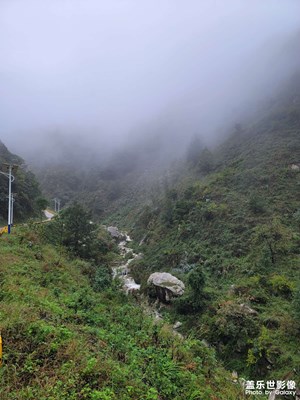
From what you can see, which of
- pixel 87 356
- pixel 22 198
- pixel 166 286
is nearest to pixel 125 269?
pixel 166 286

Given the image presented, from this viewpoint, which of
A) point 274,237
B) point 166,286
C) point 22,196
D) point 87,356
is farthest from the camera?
point 22,196

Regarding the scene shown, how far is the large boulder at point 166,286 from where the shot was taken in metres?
22.9

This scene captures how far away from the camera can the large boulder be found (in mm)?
22891

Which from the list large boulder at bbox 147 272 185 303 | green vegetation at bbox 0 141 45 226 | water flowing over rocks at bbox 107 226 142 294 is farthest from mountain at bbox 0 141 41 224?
large boulder at bbox 147 272 185 303

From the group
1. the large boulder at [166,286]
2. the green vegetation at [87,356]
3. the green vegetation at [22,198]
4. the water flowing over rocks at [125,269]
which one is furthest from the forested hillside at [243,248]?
the green vegetation at [22,198]

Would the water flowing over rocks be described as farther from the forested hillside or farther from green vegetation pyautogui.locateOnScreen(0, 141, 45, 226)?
green vegetation pyautogui.locateOnScreen(0, 141, 45, 226)

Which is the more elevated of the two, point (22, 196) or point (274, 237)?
point (22, 196)

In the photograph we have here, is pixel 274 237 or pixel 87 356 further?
pixel 274 237

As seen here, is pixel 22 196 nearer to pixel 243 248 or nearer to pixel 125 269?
pixel 125 269

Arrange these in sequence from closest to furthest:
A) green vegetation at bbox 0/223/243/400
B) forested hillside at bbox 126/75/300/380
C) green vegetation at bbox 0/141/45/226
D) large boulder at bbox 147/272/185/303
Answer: green vegetation at bbox 0/223/243/400, forested hillside at bbox 126/75/300/380, large boulder at bbox 147/272/185/303, green vegetation at bbox 0/141/45/226

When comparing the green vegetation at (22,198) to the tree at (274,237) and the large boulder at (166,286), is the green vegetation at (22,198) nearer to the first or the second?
the large boulder at (166,286)

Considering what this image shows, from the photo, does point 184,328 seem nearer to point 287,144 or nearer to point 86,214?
point 86,214

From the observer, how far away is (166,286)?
23469mm

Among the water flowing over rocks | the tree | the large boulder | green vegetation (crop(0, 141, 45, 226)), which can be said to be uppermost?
green vegetation (crop(0, 141, 45, 226))
